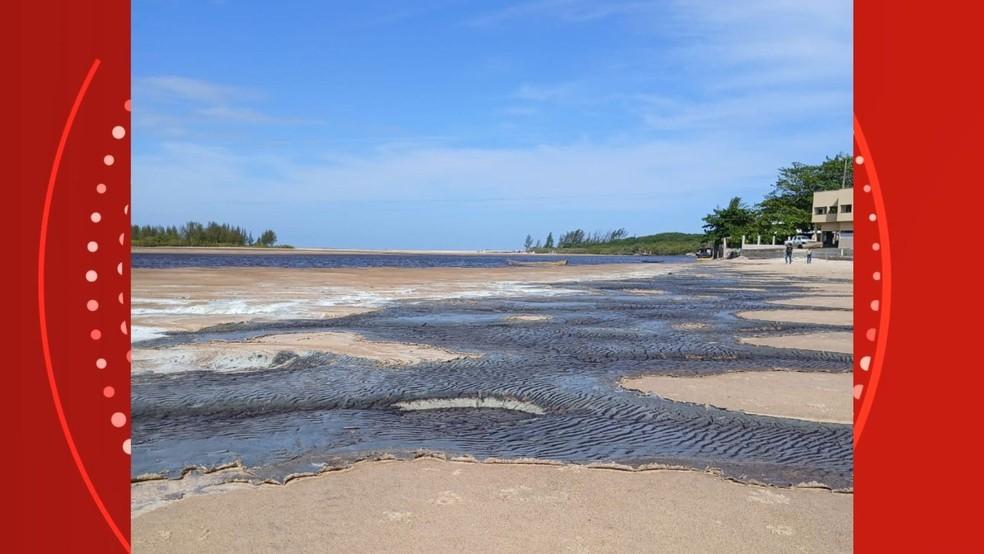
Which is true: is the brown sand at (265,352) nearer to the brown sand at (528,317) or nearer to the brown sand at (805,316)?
the brown sand at (528,317)

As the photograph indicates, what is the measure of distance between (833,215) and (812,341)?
214 ft

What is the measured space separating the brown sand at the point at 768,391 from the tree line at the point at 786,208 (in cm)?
7768

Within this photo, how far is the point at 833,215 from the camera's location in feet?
230

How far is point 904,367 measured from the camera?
1389mm

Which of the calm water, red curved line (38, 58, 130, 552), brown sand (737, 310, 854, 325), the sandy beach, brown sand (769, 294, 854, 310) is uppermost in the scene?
red curved line (38, 58, 130, 552)


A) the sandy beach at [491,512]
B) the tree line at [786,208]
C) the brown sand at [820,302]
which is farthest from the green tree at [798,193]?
the sandy beach at [491,512]

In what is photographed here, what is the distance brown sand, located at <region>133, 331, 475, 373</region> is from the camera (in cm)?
939

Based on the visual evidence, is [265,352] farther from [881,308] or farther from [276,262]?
[276,262]

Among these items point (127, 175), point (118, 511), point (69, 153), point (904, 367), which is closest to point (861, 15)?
point (904, 367)

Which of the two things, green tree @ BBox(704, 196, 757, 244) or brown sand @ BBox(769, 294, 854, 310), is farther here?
green tree @ BBox(704, 196, 757, 244)

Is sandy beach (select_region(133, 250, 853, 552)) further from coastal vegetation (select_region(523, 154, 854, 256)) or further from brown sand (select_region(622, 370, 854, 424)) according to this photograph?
coastal vegetation (select_region(523, 154, 854, 256))

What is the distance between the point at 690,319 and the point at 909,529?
50.8 ft

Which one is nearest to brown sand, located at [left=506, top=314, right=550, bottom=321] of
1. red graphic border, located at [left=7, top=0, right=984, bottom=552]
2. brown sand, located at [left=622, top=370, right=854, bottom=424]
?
brown sand, located at [left=622, top=370, right=854, bottom=424]

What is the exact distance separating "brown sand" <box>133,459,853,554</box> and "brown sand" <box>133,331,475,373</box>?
5.19 meters
